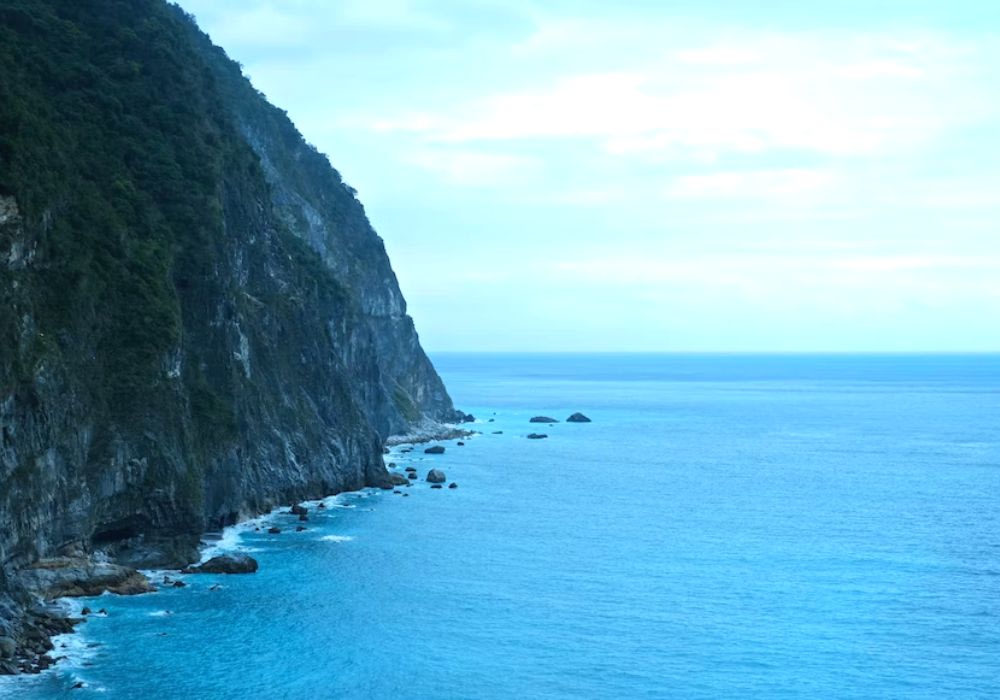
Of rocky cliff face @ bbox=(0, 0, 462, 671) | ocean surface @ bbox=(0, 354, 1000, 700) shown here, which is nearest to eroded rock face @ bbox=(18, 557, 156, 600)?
rocky cliff face @ bbox=(0, 0, 462, 671)

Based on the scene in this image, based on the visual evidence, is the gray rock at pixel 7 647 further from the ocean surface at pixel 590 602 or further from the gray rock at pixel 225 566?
the gray rock at pixel 225 566

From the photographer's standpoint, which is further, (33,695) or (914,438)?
(914,438)

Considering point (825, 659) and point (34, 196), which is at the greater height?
point (34, 196)

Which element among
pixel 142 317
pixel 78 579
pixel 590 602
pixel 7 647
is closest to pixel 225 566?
pixel 78 579

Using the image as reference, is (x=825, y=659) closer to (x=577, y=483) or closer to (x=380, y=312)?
(x=577, y=483)

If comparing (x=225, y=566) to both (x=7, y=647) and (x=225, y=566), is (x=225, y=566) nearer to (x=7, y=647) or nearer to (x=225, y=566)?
(x=225, y=566)

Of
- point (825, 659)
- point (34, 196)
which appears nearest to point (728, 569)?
point (825, 659)
